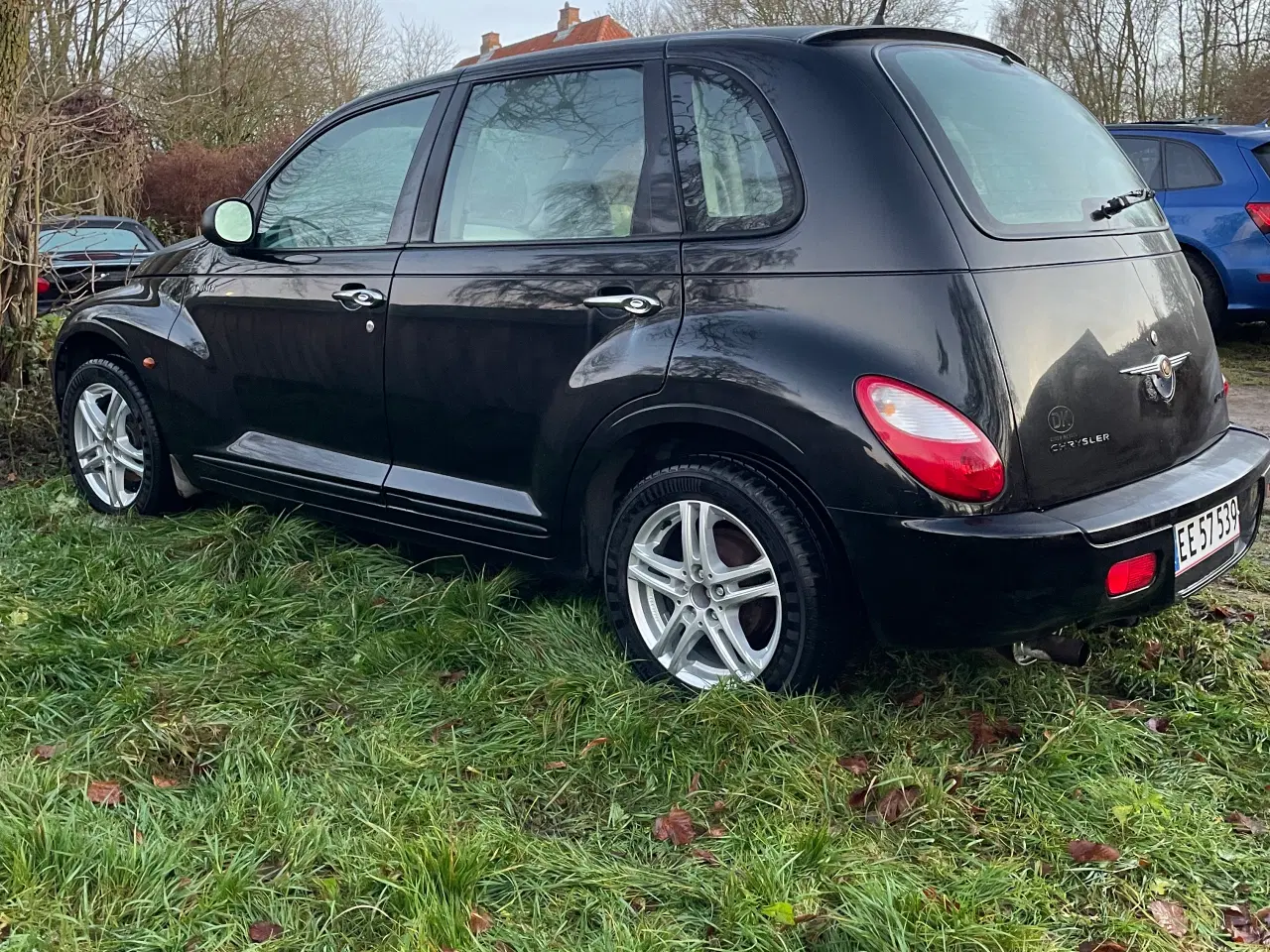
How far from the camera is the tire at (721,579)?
2.83 m

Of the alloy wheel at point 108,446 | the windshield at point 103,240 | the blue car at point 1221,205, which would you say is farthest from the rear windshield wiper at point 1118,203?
the windshield at point 103,240

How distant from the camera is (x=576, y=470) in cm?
321

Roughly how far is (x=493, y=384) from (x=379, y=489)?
645 mm

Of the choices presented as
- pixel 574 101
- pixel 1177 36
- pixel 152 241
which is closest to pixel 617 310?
pixel 574 101

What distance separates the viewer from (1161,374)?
290 cm

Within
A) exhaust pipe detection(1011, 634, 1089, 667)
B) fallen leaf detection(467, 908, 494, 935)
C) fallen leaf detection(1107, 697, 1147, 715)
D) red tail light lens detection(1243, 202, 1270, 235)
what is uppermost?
red tail light lens detection(1243, 202, 1270, 235)

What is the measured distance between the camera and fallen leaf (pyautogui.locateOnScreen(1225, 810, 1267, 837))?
254 centimetres

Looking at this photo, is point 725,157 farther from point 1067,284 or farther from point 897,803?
point 897,803

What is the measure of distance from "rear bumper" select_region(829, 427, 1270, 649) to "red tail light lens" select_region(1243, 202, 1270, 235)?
5.94 metres

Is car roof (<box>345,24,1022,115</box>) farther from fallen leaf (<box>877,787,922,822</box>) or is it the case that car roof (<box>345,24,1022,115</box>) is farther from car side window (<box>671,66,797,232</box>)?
fallen leaf (<box>877,787,922,822</box>)

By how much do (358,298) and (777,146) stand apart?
1518mm

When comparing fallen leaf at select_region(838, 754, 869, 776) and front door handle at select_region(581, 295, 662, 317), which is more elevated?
front door handle at select_region(581, 295, 662, 317)

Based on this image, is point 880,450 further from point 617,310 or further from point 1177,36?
point 1177,36

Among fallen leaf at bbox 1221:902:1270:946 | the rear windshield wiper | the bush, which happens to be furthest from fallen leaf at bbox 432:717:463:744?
the bush
